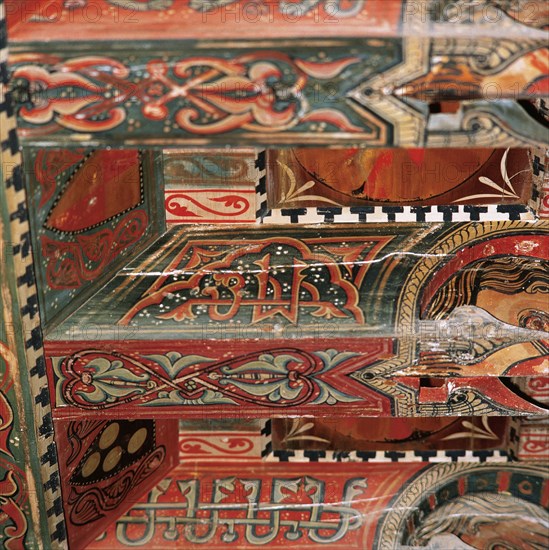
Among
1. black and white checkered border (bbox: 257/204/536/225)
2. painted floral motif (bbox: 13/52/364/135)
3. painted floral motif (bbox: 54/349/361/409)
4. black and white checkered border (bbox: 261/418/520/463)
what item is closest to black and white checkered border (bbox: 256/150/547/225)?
black and white checkered border (bbox: 257/204/536/225)

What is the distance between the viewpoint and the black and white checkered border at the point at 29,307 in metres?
2.58

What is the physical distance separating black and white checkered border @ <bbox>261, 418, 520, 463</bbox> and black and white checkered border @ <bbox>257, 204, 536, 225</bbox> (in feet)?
3.35

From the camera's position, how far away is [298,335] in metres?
2.99

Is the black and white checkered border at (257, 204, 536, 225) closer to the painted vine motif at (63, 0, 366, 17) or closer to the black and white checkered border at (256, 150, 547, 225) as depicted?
the black and white checkered border at (256, 150, 547, 225)

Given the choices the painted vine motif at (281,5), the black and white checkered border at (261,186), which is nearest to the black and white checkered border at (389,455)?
the black and white checkered border at (261,186)

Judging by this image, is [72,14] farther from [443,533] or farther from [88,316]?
[443,533]

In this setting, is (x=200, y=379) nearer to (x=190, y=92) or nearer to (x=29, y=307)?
(x=29, y=307)

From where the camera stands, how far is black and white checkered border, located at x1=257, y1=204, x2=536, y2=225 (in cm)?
336

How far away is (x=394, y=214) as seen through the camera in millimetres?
3389

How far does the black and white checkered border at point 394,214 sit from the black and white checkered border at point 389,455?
1022 mm

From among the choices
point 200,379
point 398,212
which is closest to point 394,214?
point 398,212

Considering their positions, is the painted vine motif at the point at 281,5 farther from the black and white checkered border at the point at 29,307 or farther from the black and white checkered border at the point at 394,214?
the black and white checkered border at the point at 394,214

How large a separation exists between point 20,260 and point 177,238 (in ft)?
2.31

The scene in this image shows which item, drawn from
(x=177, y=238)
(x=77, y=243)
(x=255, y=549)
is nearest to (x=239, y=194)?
(x=177, y=238)
